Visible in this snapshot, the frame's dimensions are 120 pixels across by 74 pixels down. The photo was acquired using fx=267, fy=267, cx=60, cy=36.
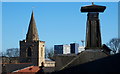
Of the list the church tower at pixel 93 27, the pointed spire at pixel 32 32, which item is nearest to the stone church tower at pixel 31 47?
the pointed spire at pixel 32 32

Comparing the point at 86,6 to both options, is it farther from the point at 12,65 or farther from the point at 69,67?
the point at 12,65

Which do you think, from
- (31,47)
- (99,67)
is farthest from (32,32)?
(99,67)

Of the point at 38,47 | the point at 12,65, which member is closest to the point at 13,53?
the point at 38,47

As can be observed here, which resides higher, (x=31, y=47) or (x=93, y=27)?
(x=93, y=27)

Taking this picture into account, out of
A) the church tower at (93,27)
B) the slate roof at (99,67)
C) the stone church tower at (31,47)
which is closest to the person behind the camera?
the slate roof at (99,67)

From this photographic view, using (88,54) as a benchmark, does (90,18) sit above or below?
above

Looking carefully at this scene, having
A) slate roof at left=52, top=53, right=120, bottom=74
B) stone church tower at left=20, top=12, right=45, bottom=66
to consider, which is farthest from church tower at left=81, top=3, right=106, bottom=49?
stone church tower at left=20, top=12, right=45, bottom=66

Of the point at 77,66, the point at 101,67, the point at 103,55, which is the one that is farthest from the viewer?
the point at 103,55

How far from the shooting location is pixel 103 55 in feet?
46.9

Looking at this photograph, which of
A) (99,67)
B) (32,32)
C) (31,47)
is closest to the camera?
(99,67)

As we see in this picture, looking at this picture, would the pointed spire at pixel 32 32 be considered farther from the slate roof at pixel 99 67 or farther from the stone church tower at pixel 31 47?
the slate roof at pixel 99 67

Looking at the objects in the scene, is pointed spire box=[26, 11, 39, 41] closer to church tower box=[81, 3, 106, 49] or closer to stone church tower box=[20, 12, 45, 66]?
stone church tower box=[20, 12, 45, 66]

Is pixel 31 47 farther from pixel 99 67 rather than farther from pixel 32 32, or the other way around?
pixel 99 67

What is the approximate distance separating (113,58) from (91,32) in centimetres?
300
